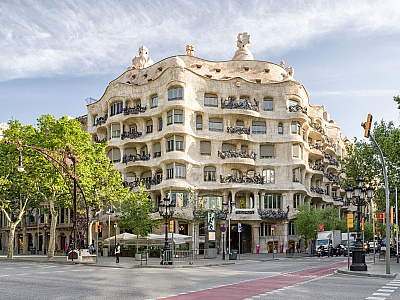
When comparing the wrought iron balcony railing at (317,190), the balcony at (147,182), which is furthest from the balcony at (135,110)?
the wrought iron balcony railing at (317,190)

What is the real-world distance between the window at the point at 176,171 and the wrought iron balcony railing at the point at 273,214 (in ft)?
35.5

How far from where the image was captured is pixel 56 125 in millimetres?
38938

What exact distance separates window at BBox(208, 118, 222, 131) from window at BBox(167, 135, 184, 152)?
4800 mm

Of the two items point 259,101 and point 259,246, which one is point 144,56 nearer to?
point 259,101

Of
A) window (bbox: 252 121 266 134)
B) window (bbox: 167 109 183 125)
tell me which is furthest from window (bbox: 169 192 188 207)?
window (bbox: 252 121 266 134)

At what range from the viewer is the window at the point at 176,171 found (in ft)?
184

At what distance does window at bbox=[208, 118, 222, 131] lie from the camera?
59838 millimetres

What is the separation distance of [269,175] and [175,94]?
15929 millimetres

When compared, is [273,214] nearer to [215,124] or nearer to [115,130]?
[215,124]

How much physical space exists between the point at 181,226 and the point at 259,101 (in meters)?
18.7

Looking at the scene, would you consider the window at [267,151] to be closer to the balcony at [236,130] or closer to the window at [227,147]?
the balcony at [236,130]

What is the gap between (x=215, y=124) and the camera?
60094mm

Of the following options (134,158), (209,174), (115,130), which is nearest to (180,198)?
(209,174)

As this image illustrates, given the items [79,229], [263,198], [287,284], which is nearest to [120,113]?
[263,198]
